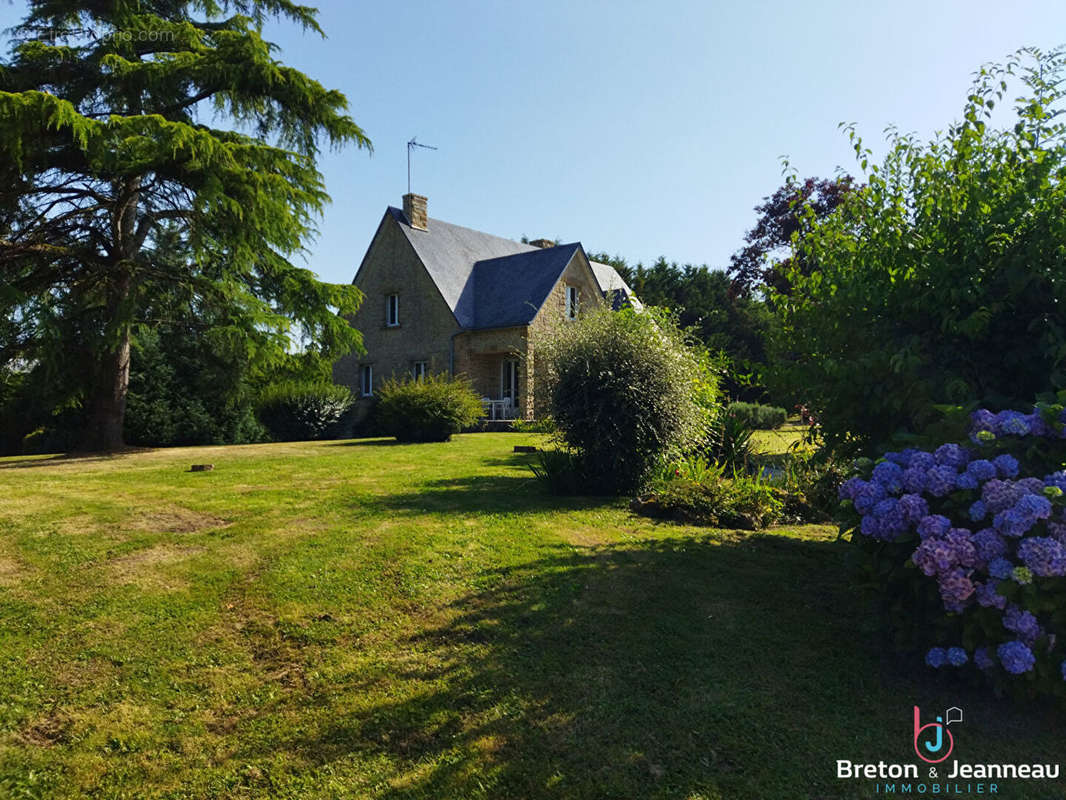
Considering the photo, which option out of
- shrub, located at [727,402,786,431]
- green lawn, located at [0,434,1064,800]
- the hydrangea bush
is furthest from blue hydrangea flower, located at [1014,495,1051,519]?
shrub, located at [727,402,786,431]

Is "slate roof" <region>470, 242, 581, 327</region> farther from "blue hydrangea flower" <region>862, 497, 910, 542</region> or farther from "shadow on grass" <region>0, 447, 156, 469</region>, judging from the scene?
"blue hydrangea flower" <region>862, 497, 910, 542</region>

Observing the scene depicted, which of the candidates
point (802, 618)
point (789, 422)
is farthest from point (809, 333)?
point (789, 422)

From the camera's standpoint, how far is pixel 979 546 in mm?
2996

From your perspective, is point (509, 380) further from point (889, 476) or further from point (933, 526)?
point (933, 526)

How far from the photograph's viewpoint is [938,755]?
2.88 m

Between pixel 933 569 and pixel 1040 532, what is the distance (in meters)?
0.52

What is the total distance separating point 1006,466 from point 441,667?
3049 mm

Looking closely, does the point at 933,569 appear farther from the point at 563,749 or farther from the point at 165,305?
the point at 165,305

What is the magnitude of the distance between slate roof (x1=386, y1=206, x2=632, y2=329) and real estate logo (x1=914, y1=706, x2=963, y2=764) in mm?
19334

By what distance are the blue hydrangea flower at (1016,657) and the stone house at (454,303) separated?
18403 millimetres

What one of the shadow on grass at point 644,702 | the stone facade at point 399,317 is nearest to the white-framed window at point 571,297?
the stone facade at point 399,317

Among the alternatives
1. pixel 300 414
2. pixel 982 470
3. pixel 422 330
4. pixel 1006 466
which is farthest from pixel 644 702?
pixel 422 330

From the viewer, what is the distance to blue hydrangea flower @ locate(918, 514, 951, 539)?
10.1 ft

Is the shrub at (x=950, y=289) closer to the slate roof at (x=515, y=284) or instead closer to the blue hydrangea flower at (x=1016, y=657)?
the blue hydrangea flower at (x=1016, y=657)
